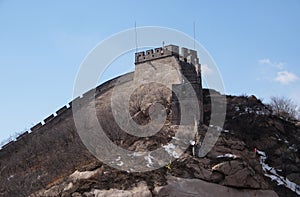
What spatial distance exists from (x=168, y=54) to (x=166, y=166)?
33.5 ft

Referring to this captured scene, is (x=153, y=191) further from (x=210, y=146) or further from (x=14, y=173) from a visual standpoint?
(x=14, y=173)

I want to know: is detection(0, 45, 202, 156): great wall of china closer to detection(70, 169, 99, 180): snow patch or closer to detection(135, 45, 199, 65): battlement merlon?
detection(135, 45, 199, 65): battlement merlon

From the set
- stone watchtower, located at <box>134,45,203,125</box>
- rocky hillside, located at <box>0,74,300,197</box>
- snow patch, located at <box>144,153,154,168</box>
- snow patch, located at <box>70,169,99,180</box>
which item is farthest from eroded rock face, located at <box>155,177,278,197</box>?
stone watchtower, located at <box>134,45,203,125</box>

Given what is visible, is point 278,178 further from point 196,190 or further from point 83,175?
point 83,175

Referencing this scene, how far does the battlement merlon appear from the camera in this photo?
28.3 metres

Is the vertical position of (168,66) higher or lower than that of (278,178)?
higher

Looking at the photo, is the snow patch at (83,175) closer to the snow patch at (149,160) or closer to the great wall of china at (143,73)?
the snow patch at (149,160)

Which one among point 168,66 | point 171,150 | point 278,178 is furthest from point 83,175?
point 168,66

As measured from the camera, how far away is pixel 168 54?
1110 inches

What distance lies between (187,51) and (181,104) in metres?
6.80

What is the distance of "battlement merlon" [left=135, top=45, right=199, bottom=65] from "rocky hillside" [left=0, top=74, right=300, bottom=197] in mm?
1887

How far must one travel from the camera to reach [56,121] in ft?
98.3

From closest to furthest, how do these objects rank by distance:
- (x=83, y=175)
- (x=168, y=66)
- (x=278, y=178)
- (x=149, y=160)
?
(x=83, y=175)
(x=149, y=160)
(x=278, y=178)
(x=168, y=66)

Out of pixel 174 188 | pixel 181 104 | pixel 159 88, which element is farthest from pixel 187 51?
pixel 174 188
